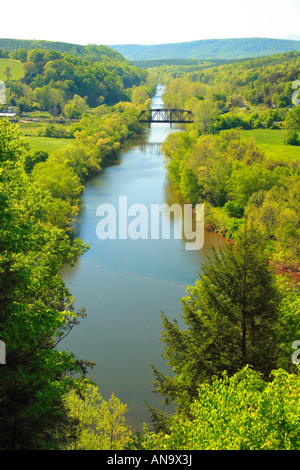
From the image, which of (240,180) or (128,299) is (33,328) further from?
(240,180)

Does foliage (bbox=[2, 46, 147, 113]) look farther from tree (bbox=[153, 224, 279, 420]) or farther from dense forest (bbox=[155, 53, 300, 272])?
tree (bbox=[153, 224, 279, 420])

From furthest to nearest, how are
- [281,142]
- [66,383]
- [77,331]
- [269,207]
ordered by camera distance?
[281,142]
[269,207]
[77,331]
[66,383]

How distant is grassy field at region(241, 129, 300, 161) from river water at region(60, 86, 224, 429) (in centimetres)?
1889

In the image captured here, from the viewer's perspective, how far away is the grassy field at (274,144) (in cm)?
5169

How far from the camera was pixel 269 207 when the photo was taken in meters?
28.4

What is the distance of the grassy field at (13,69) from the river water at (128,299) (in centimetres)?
8159

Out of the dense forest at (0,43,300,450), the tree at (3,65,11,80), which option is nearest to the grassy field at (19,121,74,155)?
the tree at (3,65,11,80)

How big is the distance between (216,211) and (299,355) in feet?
81.9

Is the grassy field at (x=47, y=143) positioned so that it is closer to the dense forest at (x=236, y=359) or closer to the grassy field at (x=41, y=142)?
the grassy field at (x=41, y=142)

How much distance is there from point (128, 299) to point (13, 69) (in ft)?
351

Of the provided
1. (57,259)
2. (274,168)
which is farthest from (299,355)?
(274,168)

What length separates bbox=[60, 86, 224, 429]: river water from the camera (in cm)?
1723

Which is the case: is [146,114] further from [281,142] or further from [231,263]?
[231,263]

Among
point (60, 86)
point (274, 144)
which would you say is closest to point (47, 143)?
point (274, 144)
